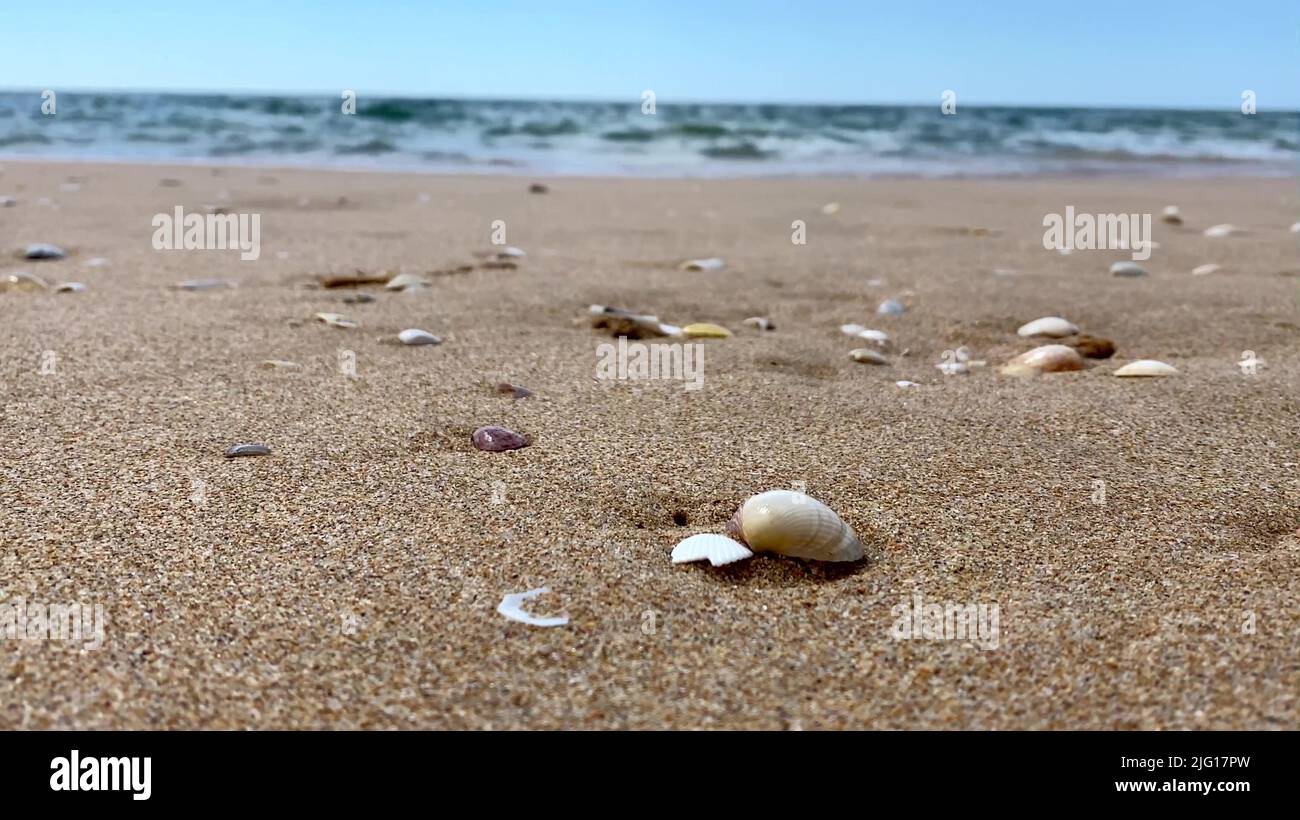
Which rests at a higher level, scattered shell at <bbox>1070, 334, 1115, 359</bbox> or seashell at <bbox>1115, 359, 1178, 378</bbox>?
scattered shell at <bbox>1070, 334, 1115, 359</bbox>

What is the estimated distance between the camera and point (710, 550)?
150 cm

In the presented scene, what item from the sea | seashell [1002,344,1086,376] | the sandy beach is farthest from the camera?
the sea

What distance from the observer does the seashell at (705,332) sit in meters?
2.91

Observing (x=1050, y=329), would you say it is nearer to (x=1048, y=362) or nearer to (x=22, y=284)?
A: (x=1048, y=362)

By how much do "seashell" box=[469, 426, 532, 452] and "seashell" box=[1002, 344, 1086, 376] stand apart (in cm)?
128

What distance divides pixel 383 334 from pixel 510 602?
168 centimetres

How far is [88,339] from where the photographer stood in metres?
2.65

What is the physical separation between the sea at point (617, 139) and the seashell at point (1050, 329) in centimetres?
400

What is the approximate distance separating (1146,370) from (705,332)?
3.60 ft

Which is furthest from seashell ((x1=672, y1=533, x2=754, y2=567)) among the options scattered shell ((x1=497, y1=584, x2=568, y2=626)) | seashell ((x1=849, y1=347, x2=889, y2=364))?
seashell ((x1=849, y1=347, x2=889, y2=364))

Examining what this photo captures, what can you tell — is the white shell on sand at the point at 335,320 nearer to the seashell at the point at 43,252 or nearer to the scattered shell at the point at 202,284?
the scattered shell at the point at 202,284

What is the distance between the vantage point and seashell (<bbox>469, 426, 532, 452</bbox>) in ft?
6.35

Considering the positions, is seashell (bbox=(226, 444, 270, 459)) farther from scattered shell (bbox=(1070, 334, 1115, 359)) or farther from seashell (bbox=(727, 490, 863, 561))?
scattered shell (bbox=(1070, 334, 1115, 359))
